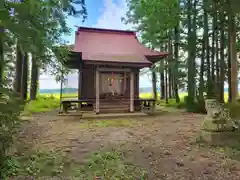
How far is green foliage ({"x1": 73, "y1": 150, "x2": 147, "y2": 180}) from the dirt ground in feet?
0.62

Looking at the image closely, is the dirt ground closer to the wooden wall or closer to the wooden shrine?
the wooden shrine

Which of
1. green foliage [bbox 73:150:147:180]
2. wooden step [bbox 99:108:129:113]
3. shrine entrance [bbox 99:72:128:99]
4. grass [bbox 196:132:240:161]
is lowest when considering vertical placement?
green foliage [bbox 73:150:147:180]

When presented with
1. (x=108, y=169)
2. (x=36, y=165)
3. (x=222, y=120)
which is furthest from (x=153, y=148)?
(x=36, y=165)

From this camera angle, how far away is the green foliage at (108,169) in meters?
3.29

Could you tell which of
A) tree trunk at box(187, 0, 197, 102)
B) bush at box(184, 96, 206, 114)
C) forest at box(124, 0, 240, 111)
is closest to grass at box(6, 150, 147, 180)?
bush at box(184, 96, 206, 114)

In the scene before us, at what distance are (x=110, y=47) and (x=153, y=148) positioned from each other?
8.60m

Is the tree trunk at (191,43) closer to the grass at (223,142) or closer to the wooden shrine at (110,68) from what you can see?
the wooden shrine at (110,68)

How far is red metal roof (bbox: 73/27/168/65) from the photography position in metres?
10.7

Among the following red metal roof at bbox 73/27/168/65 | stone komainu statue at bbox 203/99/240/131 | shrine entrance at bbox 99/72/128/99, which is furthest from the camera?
shrine entrance at bbox 99/72/128/99

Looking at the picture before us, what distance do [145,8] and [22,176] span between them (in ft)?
40.0

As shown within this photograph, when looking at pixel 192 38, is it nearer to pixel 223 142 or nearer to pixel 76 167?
pixel 223 142

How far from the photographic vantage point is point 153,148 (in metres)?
4.86

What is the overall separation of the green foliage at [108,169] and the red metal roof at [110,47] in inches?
257

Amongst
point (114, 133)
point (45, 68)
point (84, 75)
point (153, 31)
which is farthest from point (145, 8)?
point (114, 133)
